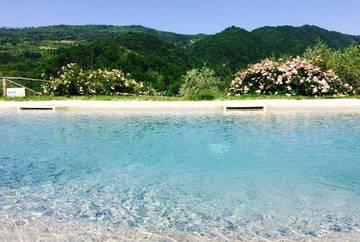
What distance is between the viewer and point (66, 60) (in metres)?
48.5

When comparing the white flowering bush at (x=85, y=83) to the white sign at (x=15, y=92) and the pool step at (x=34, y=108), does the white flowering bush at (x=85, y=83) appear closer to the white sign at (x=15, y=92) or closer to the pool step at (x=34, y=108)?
the white sign at (x=15, y=92)

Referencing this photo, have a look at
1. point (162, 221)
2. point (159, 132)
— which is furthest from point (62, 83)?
point (162, 221)

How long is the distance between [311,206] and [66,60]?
46.4 meters

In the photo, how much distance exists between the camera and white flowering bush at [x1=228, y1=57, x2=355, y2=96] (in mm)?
14508

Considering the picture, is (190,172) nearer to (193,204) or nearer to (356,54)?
(193,204)

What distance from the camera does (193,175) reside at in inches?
240

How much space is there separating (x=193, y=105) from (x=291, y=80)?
379 centimetres

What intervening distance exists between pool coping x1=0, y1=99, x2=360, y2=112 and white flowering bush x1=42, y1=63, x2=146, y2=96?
1.94m

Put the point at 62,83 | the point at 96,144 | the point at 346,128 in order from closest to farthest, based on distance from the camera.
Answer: the point at 96,144 < the point at 346,128 < the point at 62,83

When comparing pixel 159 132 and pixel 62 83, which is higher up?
pixel 62 83

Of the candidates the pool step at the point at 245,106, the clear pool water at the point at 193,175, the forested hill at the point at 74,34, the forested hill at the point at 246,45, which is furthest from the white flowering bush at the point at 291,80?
the forested hill at the point at 74,34

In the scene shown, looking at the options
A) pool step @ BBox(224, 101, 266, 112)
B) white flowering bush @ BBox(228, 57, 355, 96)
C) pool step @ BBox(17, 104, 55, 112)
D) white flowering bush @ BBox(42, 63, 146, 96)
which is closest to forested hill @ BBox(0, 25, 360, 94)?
white flowering bush @ BBox(42, 63, 146, 96)

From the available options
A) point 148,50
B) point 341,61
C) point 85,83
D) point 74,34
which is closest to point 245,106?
point 85,83

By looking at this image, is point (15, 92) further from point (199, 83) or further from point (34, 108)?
point (199, 83)
